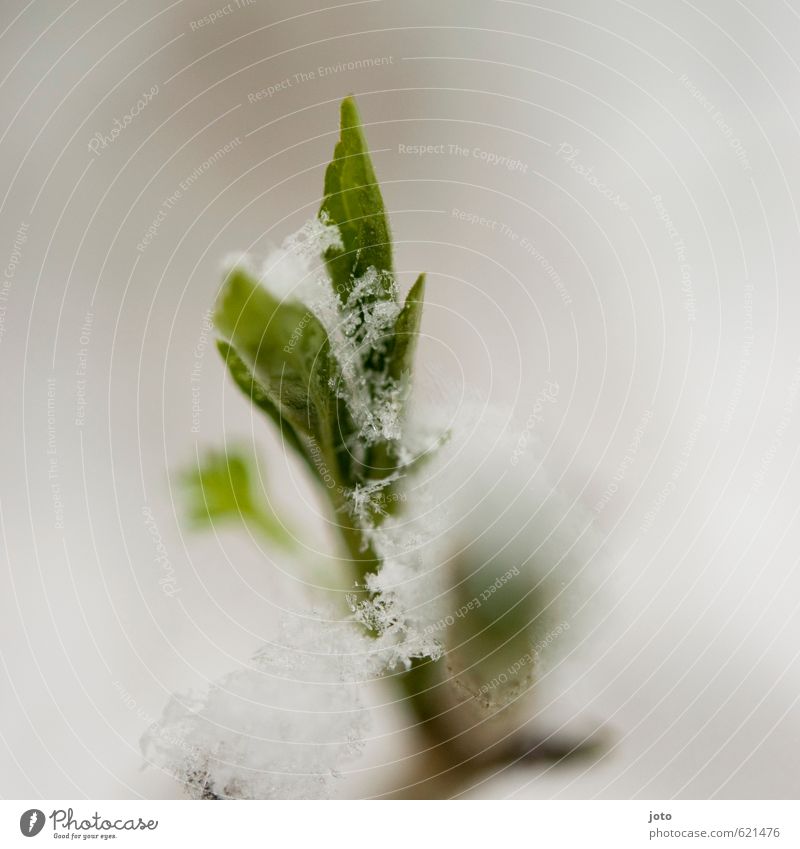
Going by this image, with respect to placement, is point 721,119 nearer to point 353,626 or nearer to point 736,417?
point 736,417

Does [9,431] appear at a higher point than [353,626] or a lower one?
higher

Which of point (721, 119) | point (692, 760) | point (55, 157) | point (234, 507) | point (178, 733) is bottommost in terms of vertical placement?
point (692, 760)

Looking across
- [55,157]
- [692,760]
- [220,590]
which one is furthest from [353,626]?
[55,157]
